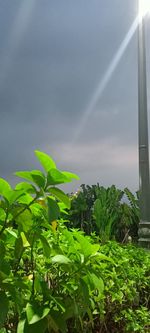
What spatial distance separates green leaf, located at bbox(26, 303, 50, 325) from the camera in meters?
1.93

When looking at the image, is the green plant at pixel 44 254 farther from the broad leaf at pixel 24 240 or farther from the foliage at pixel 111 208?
the foliage at pixel 111 208

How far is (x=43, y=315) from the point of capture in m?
1.96

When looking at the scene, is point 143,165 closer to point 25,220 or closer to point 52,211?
point 25,220

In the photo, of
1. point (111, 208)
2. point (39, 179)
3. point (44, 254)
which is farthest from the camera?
point (111, 208)

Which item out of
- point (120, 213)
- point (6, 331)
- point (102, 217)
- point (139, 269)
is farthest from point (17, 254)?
point (120, 213)

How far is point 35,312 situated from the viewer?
6.51ft

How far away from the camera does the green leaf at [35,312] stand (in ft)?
6.35

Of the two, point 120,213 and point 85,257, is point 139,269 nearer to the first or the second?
point 85,257

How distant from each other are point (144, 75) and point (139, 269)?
7256 millimetres

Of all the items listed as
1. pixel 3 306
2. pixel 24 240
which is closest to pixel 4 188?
pixel 24 240

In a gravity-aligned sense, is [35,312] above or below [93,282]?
below

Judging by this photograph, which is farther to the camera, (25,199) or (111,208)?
(111,208)

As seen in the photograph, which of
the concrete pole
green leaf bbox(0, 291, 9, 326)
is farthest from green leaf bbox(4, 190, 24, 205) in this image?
the concrete pole

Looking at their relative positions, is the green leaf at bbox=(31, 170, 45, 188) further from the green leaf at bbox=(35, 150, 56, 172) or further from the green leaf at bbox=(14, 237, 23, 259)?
the green leaf at bbox=(14, 237, 23, 259)
